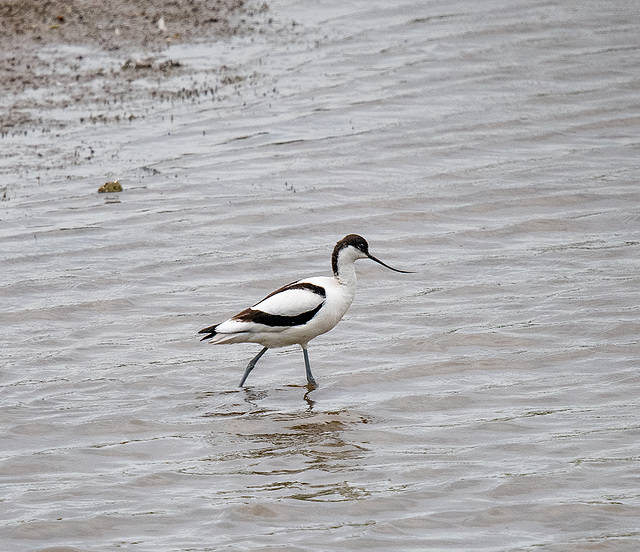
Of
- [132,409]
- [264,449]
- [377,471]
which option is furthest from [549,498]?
[132,409]

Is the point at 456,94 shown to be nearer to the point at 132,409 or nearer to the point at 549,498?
the point at 132,409

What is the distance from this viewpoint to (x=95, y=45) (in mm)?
14977

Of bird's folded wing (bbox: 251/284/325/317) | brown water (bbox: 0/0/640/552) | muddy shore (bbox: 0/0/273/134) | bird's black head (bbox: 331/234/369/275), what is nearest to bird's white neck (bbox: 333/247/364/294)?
bird's black head (bbox: 331/234/369/275)

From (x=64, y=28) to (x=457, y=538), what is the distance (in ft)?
39.5

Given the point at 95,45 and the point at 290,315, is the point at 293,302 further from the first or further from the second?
the point at 95,45

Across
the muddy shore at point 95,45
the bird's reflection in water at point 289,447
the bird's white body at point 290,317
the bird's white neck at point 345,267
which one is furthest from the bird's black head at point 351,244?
the muddy shore at point 95,45

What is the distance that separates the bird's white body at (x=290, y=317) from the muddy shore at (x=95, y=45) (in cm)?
610

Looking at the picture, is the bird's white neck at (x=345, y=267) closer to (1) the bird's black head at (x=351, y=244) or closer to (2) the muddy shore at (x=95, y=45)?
(1) the bird's black head at (x=351, y=244)

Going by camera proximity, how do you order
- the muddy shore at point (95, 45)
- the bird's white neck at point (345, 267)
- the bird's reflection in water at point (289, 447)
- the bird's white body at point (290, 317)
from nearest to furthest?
the bird's reflection in water at point (289, 447)
the bird's white body at point (290, 317)
the bird's white neck at point (345, 267)
the muddy shore at point (95, 45)

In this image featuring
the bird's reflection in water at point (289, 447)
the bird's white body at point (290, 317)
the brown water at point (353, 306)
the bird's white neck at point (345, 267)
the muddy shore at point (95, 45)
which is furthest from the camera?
the muddy shore at point (95, 45)

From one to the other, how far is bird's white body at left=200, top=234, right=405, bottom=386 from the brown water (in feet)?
1.16

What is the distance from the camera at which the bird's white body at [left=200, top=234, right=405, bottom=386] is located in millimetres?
7293

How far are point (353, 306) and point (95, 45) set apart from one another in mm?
7827

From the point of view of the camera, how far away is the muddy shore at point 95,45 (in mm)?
13336
